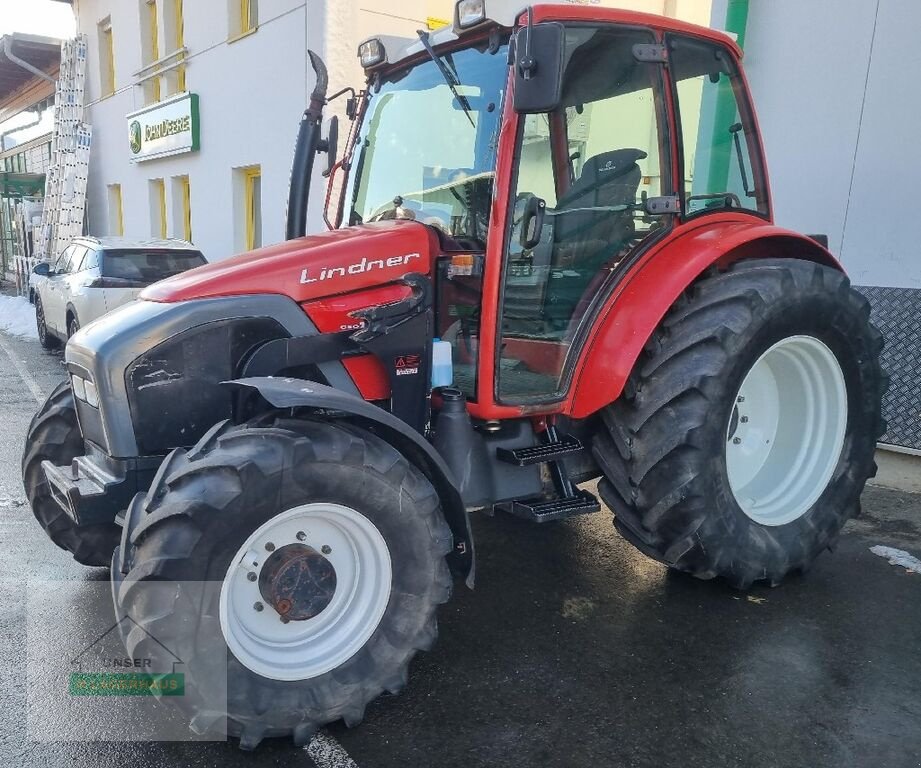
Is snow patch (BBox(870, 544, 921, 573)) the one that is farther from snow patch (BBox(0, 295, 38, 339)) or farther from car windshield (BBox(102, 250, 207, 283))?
snow patch (BBox(0, 295, 38, 339))

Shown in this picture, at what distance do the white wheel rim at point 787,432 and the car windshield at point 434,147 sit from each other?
1613 millimetres

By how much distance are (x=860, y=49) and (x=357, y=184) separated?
3.93 metres

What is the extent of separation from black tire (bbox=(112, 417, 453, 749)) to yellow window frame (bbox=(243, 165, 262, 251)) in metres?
9.19

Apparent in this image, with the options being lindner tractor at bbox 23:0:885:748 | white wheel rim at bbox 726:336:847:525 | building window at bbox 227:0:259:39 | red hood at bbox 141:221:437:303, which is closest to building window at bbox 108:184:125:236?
building window at bbox 227:0:259:39

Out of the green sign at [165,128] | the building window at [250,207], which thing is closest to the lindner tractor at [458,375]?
the building window at [250,207]

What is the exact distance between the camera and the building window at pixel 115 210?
628 inches

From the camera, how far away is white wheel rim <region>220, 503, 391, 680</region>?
2385 mm

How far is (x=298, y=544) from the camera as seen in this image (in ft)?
8.09

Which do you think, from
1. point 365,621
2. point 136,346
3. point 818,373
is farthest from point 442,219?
point 818,373

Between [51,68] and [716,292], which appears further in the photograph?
[51,68]

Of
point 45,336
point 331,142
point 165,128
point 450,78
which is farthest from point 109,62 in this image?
point 450,78

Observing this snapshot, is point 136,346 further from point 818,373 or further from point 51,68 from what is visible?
point 51,68

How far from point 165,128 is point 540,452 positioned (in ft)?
38.4

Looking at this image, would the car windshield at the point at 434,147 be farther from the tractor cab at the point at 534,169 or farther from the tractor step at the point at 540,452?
the tractor step at the point at 540,452
